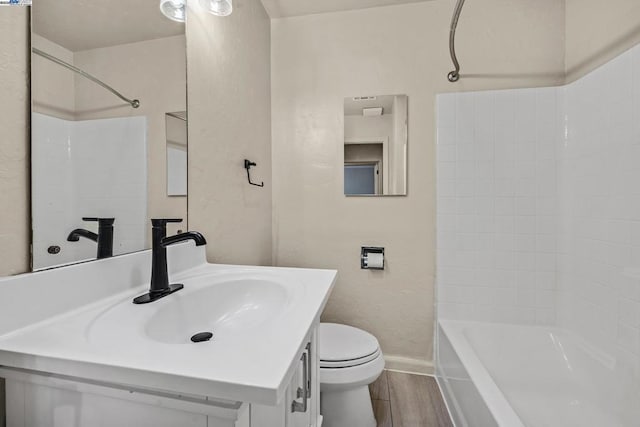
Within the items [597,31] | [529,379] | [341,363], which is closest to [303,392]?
[341,363]

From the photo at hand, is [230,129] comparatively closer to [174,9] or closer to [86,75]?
[174,9]

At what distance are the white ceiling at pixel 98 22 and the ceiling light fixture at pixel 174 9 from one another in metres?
0.02

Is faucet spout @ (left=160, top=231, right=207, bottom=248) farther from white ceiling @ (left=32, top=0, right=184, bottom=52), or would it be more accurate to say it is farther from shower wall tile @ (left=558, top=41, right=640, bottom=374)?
shower wall tile @ (left=558, top=41, right=640, bottom=374)

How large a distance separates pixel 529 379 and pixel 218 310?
1.58 m

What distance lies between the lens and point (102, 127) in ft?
2.54

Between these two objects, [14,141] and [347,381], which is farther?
[347,381]

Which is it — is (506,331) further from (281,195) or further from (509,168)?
(281,195)

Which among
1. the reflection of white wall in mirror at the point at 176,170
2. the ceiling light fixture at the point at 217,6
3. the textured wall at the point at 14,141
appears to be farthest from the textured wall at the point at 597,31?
the textured wall at the point at 14,141

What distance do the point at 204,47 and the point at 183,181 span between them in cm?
60

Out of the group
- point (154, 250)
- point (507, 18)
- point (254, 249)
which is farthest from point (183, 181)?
point (507, 18)

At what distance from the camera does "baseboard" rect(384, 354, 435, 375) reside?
178cm

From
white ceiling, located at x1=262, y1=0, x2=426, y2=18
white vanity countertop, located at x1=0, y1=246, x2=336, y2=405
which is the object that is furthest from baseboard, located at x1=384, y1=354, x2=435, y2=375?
white ceiling, located at x1=262, y1=0, x2=426, y2=18

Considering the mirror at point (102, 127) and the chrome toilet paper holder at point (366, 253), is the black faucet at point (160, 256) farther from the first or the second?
the chrome toilet paper holder at point (366, 253)

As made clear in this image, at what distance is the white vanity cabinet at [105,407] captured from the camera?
0.46 m
